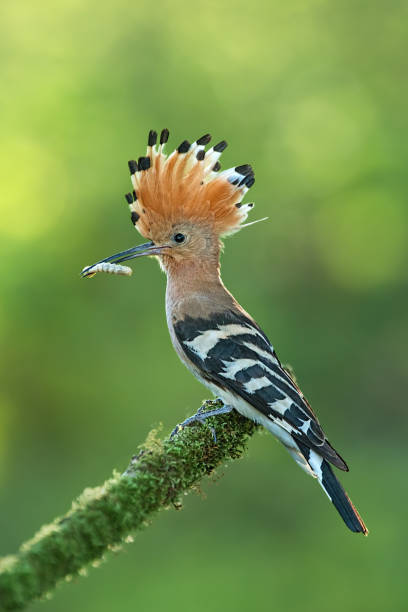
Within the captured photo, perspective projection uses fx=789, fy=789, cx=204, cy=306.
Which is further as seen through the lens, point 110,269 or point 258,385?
point 110,269

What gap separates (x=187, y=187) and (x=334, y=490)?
1093 mm

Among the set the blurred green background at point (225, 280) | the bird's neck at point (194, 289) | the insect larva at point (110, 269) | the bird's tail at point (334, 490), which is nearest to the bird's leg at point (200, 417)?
the bird's tail at point (334, 490)

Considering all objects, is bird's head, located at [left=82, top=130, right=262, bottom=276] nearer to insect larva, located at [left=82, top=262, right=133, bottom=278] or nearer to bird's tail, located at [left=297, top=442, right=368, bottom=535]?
insect larva, located at [left=82, top=262, right=133, bottom=278]

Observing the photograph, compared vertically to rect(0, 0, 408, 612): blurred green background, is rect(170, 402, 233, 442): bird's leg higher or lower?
lower

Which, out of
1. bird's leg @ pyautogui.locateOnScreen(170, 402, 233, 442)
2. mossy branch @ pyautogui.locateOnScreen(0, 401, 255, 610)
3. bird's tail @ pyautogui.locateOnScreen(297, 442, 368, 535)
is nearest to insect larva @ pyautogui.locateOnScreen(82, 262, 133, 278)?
bird's leg @ pyautogui.locateOnScreen(170, 402, 233, 442)

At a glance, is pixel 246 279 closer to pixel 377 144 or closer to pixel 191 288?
pixel 377 144

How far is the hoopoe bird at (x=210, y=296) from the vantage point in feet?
7.61

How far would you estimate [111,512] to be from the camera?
5.21 feet

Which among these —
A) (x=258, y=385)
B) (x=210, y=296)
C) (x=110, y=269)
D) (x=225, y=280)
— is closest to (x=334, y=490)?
(x=258, y=385)

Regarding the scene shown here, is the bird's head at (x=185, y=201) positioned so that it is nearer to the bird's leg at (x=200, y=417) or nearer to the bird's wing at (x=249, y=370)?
the bird's wing at (x=249, y=370)

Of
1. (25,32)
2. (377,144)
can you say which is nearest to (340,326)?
(377,144)

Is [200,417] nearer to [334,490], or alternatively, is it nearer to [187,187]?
[334,490]

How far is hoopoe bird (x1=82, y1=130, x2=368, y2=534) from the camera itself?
7.61ft

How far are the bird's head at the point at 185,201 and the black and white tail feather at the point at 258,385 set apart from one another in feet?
0.93
